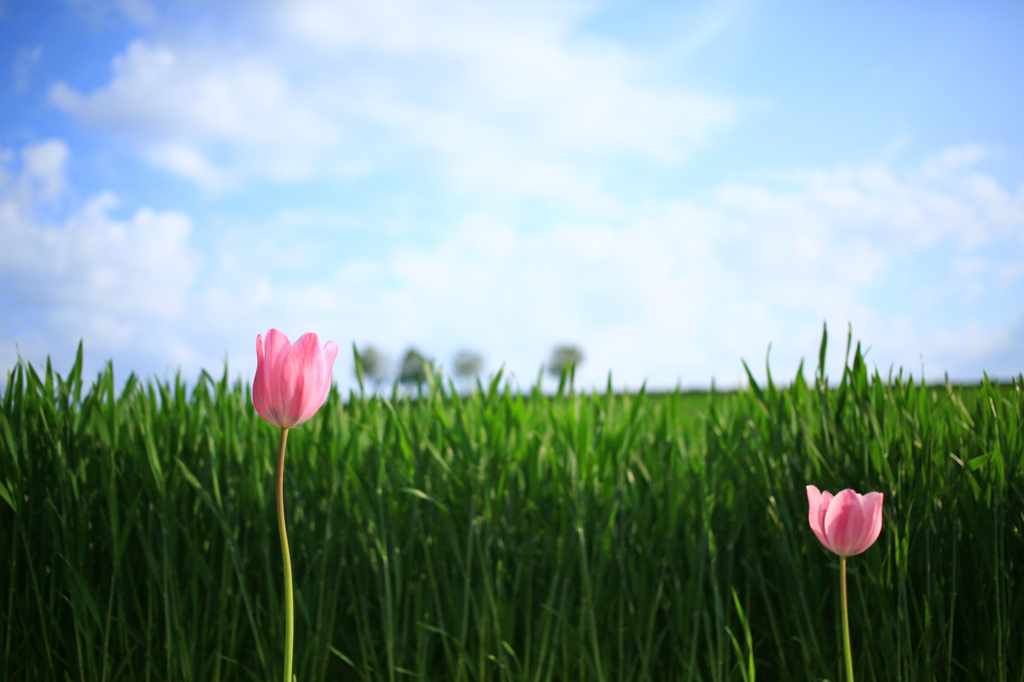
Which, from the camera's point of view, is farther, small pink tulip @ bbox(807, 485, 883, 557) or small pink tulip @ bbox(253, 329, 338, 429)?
small pink tulip @ bbox(807, 485, 883, 557)

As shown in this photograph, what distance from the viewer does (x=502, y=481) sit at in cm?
216

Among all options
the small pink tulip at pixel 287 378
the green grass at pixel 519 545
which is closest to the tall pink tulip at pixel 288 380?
the small pink tulip at pixel 287 378

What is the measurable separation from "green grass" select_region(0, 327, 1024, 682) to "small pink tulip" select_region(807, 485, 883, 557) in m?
0.68

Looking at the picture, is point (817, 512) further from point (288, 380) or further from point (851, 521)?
point (288, 380)

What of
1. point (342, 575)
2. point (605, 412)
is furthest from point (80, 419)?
point (605, 412)

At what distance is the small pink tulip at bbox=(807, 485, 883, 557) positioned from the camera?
4.62 ft

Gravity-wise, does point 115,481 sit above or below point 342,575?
above

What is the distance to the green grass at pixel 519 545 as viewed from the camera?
82.4 inches

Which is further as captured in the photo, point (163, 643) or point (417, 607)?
point (163, 643)

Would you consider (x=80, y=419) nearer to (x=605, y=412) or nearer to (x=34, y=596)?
(x=34, y=596)

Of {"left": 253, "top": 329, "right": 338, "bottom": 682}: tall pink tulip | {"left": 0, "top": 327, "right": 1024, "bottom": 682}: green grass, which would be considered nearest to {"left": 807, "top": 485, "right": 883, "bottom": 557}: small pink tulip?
{"left": 0, "top": 327, "right": 1024, "bottom": 682}: green grass

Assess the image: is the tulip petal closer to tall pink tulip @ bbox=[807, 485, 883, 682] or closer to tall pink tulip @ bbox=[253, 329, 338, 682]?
tall pink tulip @ bbox=[807, 485, 883, 682]

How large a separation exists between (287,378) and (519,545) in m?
1.26

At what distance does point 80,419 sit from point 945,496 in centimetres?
296
